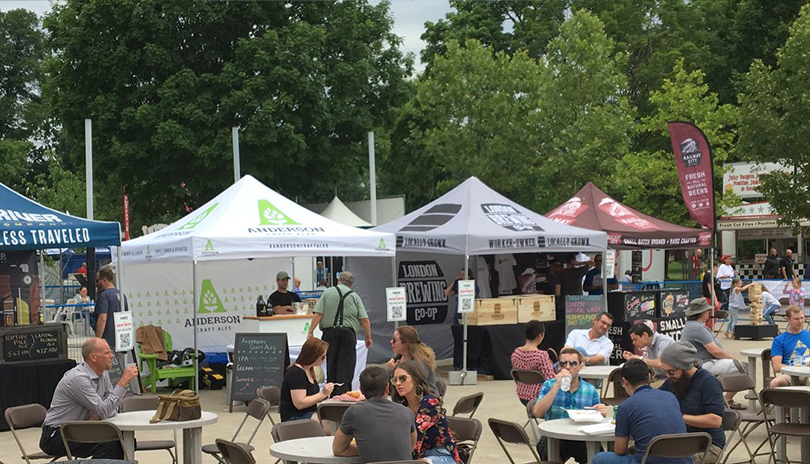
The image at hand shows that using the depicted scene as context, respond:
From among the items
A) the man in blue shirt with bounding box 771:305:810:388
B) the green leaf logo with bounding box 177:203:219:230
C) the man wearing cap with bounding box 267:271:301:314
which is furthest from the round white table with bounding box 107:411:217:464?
the man wearing cap with bounding box 267:271:301:314

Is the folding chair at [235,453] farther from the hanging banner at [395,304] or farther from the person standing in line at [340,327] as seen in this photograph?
the hanging banner at [395,304]

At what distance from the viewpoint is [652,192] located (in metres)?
37.8

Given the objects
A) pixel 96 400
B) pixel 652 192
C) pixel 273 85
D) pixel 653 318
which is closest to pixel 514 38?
pixel 652 192

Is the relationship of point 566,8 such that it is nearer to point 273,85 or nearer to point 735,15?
point 735,15

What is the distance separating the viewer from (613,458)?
7137 mm

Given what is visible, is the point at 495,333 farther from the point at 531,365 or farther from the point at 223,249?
the point at 531,365

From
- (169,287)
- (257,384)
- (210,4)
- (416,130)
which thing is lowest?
(257,384)

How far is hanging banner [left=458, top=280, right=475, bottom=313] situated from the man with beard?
8297 millimetres

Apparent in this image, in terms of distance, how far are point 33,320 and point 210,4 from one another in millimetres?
18388

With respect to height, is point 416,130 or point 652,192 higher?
point 416,130

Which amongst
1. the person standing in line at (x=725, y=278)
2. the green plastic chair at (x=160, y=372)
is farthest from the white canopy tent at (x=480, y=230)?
the person standing in line at (x=725, y=278)

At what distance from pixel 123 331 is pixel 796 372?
7640 millimetres

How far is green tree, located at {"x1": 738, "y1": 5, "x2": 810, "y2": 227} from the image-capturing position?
30.5 metres

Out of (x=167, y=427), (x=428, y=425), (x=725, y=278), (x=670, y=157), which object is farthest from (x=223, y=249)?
(x=670, y=157)
